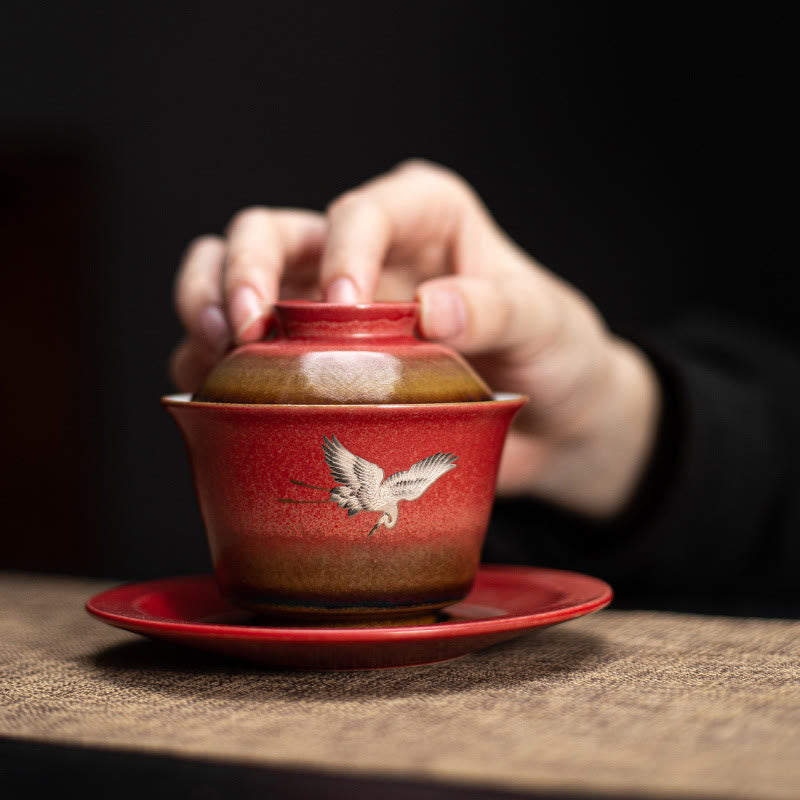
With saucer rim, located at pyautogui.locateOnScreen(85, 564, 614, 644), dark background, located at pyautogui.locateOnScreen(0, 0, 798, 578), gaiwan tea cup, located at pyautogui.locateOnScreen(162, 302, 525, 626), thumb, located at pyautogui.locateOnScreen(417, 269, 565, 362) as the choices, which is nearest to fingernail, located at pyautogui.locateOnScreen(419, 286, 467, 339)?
thumb, located at pyautogui.locateOnScreen(417, 269, 565, 362)

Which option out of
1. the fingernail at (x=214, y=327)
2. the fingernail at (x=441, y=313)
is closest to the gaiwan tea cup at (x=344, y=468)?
the fingernail at (x=441, y=313)

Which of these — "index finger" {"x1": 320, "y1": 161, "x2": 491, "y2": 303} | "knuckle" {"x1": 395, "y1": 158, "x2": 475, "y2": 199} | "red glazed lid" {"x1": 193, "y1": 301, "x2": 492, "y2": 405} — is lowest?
"red glazed lid" {"x1": 193, "y1": 301, "x2": 492, "y2": 405}

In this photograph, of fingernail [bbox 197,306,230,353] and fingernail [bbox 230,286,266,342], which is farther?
fingernail [bbox 197,306,230,353]

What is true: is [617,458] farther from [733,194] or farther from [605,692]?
[733,194]

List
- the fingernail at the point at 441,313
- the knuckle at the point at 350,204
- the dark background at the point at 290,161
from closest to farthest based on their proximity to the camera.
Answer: the fingernail at the point at 441,313
the knuckle at the point at 350,204
the dark background at the point at 290,161

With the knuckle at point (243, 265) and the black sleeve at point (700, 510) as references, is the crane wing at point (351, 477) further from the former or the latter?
the black sleeve at point (700, 510)

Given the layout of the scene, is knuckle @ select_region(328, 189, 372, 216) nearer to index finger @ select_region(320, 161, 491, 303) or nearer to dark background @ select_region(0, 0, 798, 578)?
index finger @ select_region(320, 161, 491, 303)
